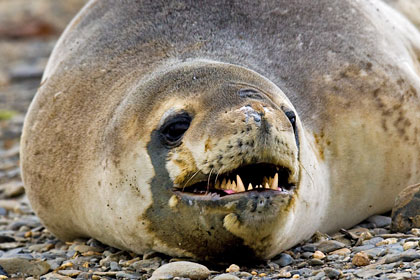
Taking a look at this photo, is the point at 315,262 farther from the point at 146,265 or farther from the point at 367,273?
the point at 146,265

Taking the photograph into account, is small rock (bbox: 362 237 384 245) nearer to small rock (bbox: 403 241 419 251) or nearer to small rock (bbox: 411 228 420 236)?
small rock (bbox: 411 228 420 236)

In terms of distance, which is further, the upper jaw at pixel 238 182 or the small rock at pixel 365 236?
the small rock at pixel 365 236

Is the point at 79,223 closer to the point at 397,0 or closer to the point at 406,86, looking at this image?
the point at 406,86

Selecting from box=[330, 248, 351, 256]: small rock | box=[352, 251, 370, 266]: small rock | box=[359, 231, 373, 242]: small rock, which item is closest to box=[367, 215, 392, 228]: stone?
box=[359, 231, 373, 242]: small rock

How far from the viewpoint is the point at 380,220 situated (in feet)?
18.2

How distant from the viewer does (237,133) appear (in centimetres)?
425

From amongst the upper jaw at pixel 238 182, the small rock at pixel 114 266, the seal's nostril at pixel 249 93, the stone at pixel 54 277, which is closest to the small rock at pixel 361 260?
the upper jaw at pixel 238 182

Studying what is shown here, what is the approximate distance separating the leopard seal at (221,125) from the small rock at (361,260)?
37 cm

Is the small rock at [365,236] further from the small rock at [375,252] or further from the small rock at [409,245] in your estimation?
the small rock at [409,245]

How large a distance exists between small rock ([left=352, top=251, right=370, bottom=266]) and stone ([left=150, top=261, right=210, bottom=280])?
2.36 feet

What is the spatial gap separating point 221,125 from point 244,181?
11.5 inches

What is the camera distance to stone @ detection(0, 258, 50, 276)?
5.05 metres

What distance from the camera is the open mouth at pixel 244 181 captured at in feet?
14.3

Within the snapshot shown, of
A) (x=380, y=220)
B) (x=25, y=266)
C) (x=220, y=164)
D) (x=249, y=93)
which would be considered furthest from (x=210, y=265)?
(x=380, y=220)
